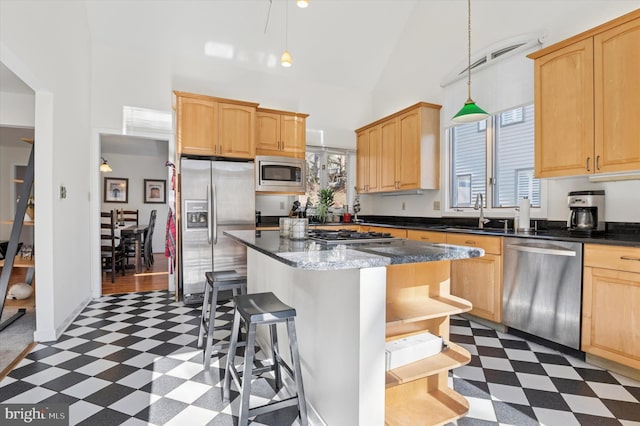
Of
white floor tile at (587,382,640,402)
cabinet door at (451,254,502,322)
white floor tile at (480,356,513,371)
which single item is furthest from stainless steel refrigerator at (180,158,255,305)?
white floor tile at (587,382,640,402)

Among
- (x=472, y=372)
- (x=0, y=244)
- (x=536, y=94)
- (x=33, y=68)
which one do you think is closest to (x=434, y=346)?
(x=472, y=372)

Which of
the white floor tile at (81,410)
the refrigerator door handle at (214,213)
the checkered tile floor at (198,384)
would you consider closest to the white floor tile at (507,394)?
the checkered tile floor at (198,384)

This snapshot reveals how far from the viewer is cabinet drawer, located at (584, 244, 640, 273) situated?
205 centimetres

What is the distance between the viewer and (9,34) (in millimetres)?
2020

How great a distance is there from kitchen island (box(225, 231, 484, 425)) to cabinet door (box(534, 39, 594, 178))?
5.86ft

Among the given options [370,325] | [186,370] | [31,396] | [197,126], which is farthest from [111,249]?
[370,325]

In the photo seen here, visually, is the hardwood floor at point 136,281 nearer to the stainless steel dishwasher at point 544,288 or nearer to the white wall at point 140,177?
the white wall at point 140,177

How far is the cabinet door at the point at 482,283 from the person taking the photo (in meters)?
2.91

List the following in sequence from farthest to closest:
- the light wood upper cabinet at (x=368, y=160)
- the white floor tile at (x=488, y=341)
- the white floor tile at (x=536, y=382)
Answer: the light wood upper cabinet at (x=368, y=160) < the white floor tile at (x=488, y=341) < the white floor tile at (x=536, y=382)

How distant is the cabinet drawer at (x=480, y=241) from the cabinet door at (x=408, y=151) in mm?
1197

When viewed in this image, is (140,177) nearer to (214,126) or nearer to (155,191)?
(155,191)

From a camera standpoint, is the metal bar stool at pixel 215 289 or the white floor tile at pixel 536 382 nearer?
the white floor tile at pixel 536 382

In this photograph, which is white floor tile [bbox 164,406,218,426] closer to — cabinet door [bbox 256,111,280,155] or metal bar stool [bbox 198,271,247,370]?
metal bar stool [bbox 198,271,247,370]

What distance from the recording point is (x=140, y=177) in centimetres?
801
